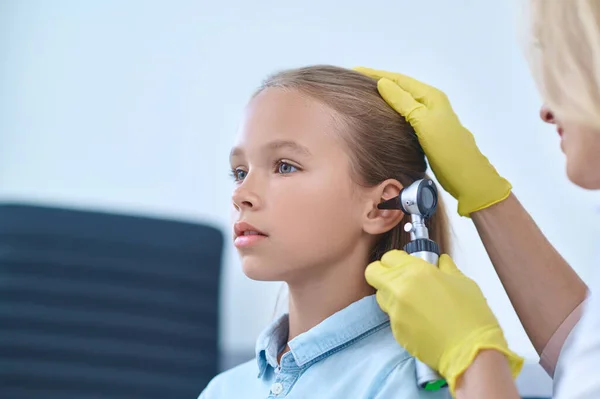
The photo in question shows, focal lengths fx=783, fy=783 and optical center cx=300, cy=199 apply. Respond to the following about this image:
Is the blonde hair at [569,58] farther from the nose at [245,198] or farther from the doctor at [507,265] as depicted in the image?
the nose at [245,198]

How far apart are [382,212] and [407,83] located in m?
0.22

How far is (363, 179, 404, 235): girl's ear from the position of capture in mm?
1194

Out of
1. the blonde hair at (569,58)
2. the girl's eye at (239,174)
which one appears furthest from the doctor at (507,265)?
the girl's eye at (239,174)

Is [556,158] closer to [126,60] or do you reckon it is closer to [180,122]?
[180,122]

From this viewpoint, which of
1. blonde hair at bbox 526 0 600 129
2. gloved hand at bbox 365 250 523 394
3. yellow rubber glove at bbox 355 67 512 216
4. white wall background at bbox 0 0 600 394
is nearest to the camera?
blonde hair at bbox 526 0 600 129

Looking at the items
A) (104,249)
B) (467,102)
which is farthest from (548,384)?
(104,249)

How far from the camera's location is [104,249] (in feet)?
6.15

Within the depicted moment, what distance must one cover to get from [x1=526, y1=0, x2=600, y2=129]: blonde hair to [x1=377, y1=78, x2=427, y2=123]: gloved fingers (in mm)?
297

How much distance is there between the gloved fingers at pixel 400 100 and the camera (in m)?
1.20

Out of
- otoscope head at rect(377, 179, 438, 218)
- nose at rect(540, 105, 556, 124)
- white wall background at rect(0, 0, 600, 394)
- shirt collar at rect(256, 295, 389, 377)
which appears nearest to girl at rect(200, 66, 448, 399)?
shirt collar at rect(256, 295, 389, 377)

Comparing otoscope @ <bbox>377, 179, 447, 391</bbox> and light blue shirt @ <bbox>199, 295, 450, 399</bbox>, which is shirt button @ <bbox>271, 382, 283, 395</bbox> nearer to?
light blue shirt @ <bbox>199, 295, 450, 399</bbox>

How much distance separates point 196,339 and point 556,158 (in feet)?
3.12

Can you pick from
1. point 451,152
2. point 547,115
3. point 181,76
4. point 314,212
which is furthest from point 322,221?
point 181,76

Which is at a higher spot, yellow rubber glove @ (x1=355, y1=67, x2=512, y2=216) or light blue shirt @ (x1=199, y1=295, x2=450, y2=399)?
yellow rubber glove @ (x1=355, y1=67, x2=512, y2=216)
